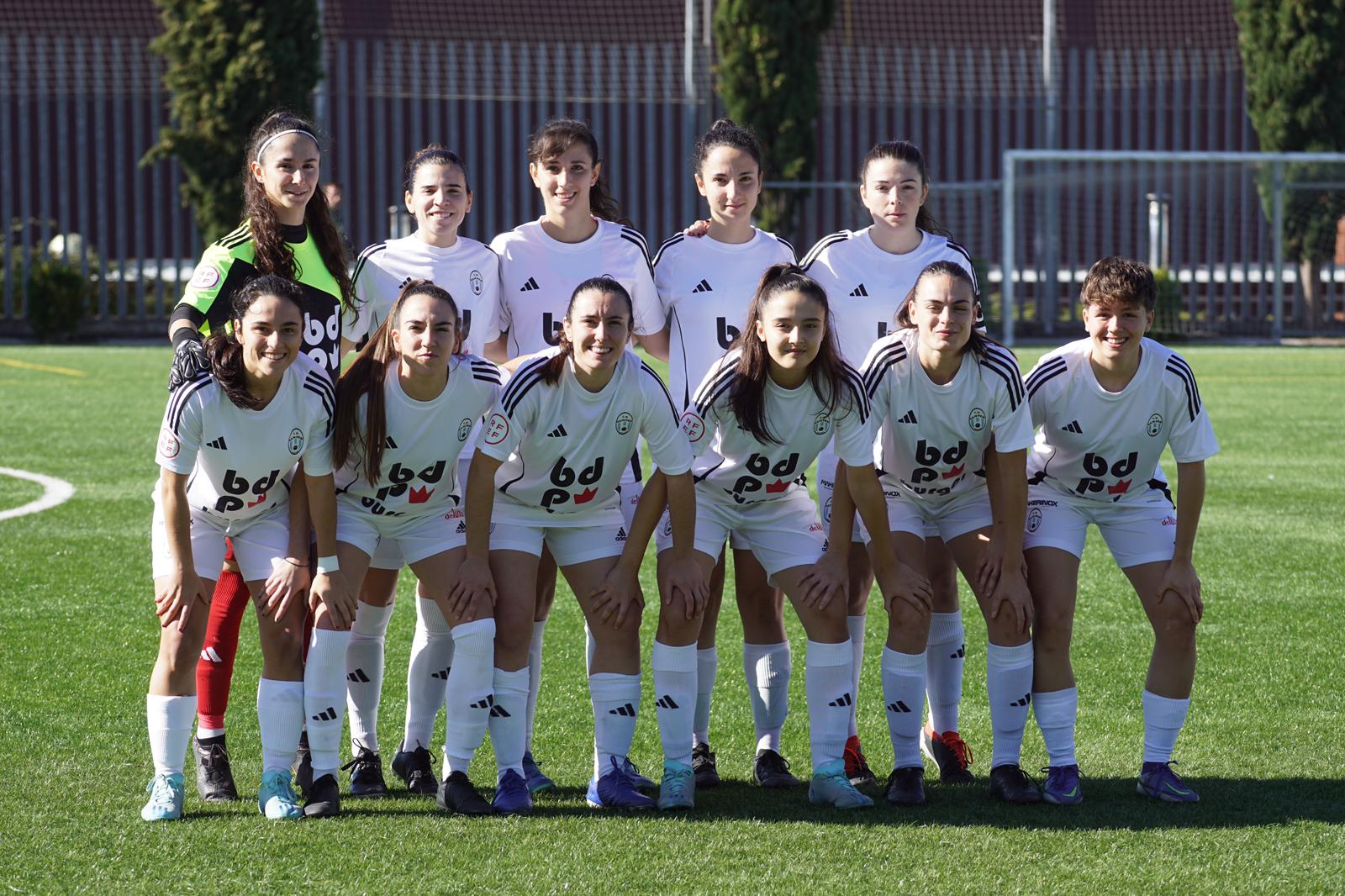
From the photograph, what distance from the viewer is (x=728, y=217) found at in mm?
4512

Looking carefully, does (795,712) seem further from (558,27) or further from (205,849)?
(558,27)

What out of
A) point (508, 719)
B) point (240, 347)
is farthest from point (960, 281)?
point (240, 347)

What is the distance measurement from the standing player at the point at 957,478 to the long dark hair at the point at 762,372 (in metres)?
0.14

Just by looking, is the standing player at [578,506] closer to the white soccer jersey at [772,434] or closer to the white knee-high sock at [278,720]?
the white soccer jersey at [772,434]

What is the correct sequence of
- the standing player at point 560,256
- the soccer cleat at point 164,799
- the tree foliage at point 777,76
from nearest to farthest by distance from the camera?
the soccer cleat at point 164,799
the standing player at point 560,256
the tree foliage at point 777,76

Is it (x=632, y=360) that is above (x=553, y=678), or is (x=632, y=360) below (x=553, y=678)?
above

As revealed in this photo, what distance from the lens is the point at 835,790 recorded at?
12.9 ft

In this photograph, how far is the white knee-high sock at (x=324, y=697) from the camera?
3.86m

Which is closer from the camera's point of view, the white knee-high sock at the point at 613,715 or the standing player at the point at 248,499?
the standing player at the point at 248,499

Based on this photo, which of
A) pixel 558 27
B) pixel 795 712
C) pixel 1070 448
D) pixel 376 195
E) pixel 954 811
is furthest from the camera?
pixel 558 27

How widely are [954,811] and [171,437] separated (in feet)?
7.23

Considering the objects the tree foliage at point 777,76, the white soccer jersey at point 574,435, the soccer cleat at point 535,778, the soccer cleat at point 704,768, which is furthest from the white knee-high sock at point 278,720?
the tree foliage at point 777,76

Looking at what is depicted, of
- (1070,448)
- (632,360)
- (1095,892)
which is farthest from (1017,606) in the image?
(632,360)

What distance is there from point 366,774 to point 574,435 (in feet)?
3.61
